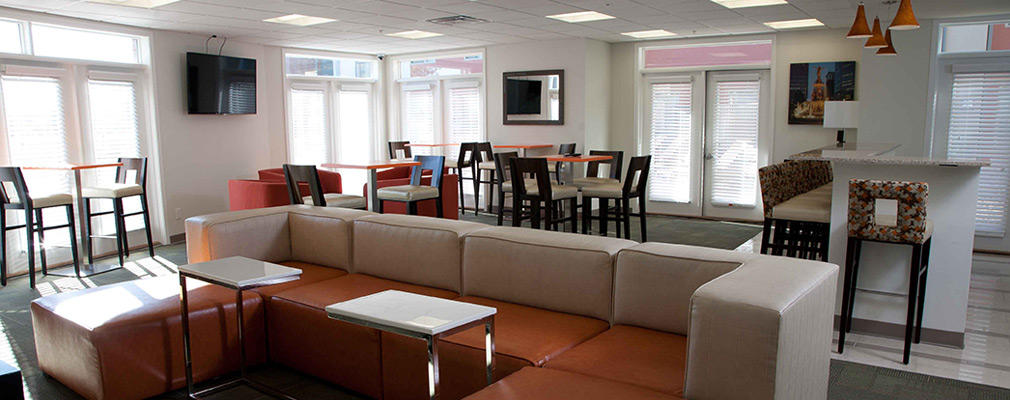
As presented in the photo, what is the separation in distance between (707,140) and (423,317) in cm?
744

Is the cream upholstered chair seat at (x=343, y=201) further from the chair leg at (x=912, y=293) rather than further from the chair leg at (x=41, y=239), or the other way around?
the chair leg at (x=912, y=293)

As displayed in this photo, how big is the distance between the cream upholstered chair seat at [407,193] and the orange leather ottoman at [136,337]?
251cm

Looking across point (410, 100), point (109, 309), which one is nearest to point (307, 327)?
point (109, 309)

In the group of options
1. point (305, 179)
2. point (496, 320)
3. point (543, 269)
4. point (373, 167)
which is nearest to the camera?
point (496, 320)

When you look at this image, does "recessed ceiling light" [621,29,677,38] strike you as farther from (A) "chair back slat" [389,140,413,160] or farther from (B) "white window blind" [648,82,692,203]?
(A) "chair back slat" [389,140,413,160]

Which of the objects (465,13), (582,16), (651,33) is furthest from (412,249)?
(651,33)

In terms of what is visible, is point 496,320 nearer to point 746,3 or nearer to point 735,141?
point 746,3

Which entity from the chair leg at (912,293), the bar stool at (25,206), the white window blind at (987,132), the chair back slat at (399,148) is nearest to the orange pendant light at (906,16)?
the chair leg at (912,293)

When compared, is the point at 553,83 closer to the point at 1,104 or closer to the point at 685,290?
the point at 1,104

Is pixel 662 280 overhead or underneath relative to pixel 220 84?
underneath

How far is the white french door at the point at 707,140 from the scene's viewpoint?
27.5ft

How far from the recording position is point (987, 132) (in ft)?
22.0

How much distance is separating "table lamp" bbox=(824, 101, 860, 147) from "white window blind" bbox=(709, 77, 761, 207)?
126 cm

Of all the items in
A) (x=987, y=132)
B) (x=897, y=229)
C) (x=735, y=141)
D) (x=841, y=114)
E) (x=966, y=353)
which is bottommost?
(x=966, y=353)
